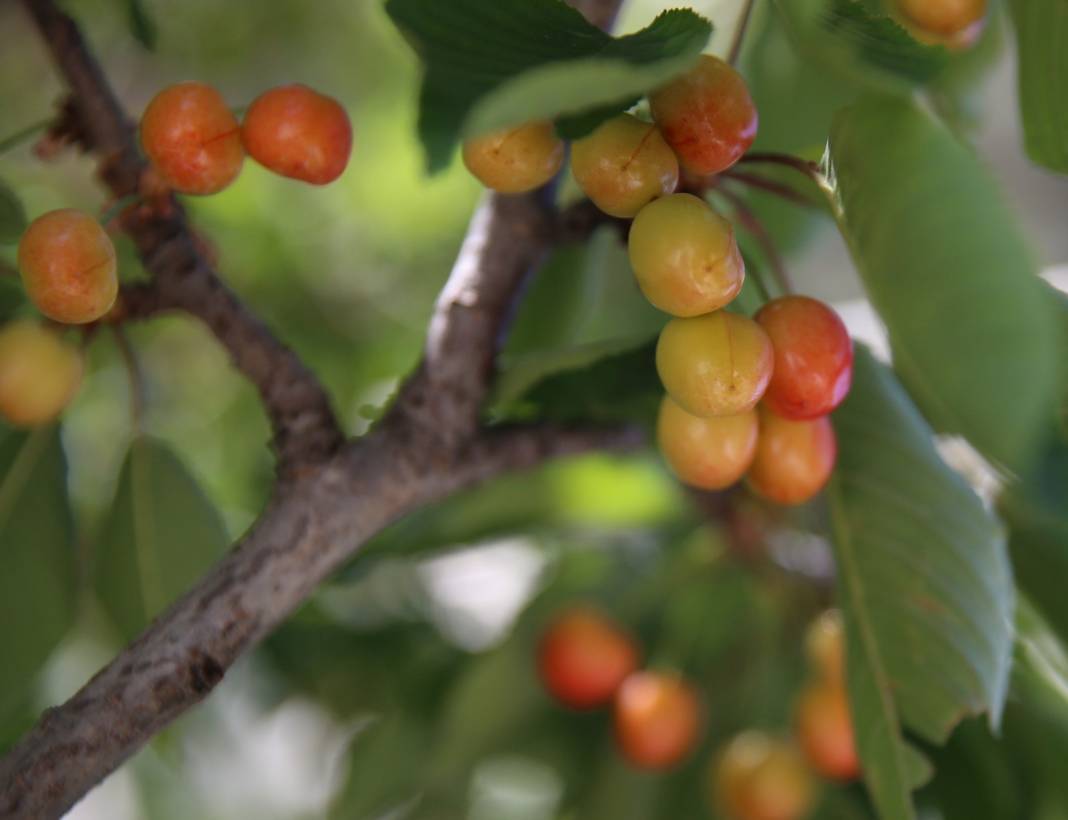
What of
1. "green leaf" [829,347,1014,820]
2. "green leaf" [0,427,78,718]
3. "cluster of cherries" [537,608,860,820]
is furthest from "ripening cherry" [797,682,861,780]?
"green leaf" [0,427,78,718]

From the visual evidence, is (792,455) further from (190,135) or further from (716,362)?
(190,135)

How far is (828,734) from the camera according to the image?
52 cm

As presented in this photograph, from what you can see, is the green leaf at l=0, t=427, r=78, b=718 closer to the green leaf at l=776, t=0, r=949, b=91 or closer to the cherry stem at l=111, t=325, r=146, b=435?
the cherry stem at l=111, t=325, r=146, b=435

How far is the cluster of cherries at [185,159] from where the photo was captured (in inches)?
11.8

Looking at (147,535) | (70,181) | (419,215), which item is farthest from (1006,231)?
(70,181)

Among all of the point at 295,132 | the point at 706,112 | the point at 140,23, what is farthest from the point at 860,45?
the point at 140,23

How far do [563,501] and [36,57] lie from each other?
470 millimetres

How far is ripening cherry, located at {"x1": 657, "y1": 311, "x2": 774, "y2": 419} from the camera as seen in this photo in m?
0.28

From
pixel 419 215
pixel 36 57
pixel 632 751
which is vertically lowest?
pixel 632 751

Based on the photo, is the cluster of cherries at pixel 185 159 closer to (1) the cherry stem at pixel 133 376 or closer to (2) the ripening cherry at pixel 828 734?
(1) the cherry stem at pixel 133 376

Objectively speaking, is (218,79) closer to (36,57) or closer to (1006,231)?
(36,57)

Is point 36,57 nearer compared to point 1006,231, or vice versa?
point 1006,231

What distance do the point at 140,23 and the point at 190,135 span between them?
11 centimetres

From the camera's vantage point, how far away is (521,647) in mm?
583
